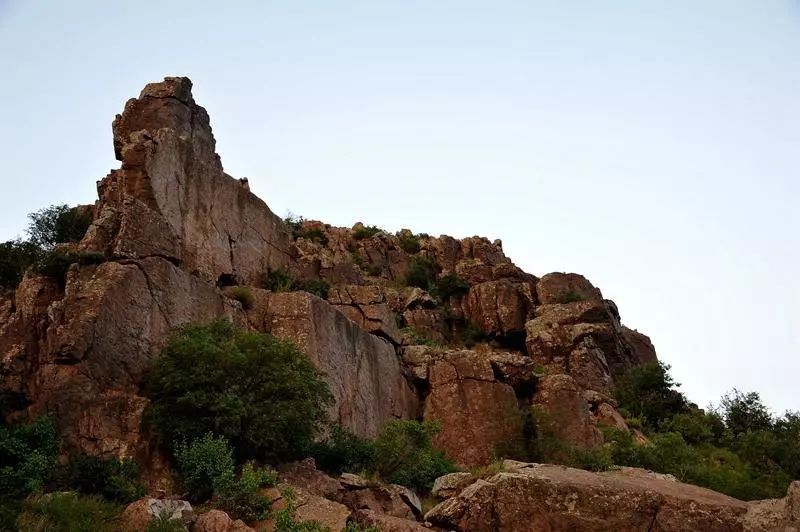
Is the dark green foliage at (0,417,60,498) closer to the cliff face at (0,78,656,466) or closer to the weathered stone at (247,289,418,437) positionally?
the cliff face at (0,78,656,466)

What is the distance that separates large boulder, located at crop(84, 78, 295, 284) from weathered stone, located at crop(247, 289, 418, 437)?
3.01 meters

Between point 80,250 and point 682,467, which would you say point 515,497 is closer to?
point 682,467

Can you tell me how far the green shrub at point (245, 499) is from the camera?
55.5 feet

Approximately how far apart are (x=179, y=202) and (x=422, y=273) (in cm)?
2500

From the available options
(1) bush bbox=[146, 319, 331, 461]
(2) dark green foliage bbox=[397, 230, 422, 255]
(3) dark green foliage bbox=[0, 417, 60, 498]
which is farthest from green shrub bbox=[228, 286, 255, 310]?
(2) dark green foliage bbox=[397, 230, 422, 255]

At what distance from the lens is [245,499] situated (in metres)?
17.3

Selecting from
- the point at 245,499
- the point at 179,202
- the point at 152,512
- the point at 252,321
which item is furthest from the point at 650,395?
the point at 152,512

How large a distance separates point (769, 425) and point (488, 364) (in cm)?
1802

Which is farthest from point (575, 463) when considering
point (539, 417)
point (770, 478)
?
point (770, 478)

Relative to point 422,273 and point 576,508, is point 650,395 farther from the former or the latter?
point 576,508

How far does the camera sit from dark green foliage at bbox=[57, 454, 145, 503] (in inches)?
680

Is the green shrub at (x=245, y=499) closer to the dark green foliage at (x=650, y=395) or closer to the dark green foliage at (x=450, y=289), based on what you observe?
the dark green foliage at (x=650, y=395)

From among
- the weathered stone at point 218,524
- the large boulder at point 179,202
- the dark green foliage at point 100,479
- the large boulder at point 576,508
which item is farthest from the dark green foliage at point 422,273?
the weathered stone at point 218,524

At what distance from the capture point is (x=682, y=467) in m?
27.5
